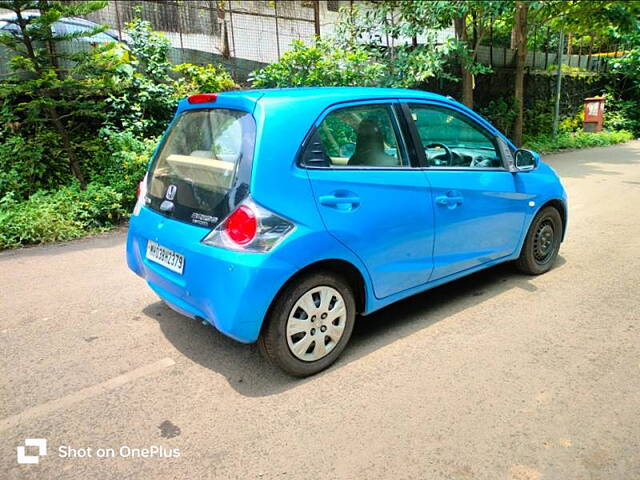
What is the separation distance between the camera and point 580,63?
20.6 metres

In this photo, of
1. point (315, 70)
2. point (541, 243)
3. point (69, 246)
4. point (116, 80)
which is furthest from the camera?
point (315, 70)

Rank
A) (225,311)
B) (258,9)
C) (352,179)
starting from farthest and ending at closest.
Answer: (258,9) → (352,179) → (225,311)

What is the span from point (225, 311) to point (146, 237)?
95 cm

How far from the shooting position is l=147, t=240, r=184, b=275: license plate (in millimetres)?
3033

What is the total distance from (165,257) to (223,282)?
1.99 ft

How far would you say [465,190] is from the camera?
3.77 meters

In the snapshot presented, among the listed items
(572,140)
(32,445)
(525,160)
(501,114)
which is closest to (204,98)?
(32,445)

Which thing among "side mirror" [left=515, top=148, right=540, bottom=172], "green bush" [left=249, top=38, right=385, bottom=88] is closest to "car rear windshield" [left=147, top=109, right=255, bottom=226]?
"side mirror" [left=515, top=148, right=540, bottom=172]

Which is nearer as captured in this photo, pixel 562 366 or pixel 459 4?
pixel 562 366

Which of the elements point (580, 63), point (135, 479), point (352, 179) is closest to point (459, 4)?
point (352, 179)

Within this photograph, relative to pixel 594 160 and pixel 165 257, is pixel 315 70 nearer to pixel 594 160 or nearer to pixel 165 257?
pixel 165 257

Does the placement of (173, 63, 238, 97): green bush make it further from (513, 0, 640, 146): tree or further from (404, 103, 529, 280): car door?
(513, 0, 640, 146): tree

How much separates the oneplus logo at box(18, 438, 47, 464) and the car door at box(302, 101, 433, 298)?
6.17 ft

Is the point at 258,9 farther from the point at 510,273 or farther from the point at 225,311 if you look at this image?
the point at 225,311
